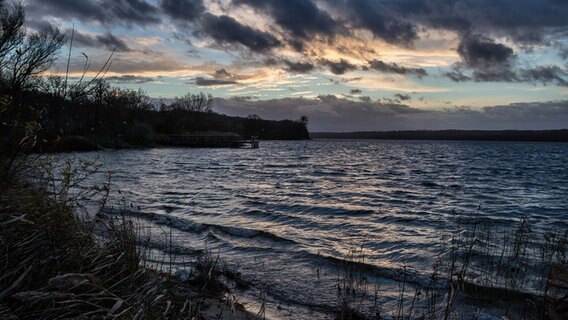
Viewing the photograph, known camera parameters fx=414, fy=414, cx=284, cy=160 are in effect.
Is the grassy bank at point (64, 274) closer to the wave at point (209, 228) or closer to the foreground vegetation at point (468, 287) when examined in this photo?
the foreground vegetation at point (468, 287)

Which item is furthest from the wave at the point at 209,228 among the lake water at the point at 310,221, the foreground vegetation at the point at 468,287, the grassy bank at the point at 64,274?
the grassy bank at the point at 64,274

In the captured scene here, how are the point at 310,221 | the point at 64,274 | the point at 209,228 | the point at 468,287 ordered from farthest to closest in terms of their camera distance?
the point at 310,221
the point at 209,228
the point at 468,287
the point at 64,274

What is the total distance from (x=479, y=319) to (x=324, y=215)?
1266 cm

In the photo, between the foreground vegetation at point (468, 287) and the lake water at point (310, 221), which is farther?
the lake water at point (310, 221)

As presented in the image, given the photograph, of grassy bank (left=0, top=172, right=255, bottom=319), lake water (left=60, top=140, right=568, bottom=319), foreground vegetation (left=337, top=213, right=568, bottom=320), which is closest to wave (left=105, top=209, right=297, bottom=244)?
lake water (left=60, top=140, right=568, bottom=319)

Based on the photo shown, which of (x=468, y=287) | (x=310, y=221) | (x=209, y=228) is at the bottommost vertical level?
(x=310, y=221)

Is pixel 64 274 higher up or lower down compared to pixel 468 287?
higher up

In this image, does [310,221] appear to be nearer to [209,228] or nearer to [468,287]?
[209,228]

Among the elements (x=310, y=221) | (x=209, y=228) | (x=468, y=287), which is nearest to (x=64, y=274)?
(x=468, y=287)

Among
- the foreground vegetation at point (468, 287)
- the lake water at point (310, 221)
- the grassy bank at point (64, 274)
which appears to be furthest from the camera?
the lake water at point (310, 221)

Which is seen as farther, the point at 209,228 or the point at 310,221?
the point at 310,221

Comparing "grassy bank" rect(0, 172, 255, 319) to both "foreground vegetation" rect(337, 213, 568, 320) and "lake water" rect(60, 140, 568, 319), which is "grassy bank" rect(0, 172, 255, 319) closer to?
"lake water" rect(60, 140, 568, 319)

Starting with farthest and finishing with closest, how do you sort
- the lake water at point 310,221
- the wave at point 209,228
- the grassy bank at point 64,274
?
the wave at point 209,228 < the lake water at point 310,221 < the grassy bank at point 64,274

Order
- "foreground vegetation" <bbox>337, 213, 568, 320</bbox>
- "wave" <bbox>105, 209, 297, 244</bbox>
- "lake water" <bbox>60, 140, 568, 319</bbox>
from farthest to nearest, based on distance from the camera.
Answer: "wave" <bbox>105, 209, 297, 244</bbox> < "lake water" <bbox>60, 140, 568, 319</bbox> < "foreground vegetation" <bbox>337, 213, 568, 320</bbox>
